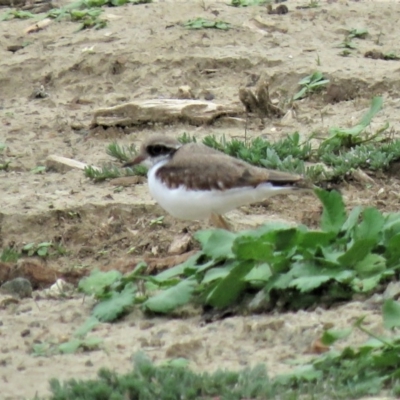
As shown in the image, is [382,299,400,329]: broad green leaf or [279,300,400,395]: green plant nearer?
[279,300,400,395]: green plant

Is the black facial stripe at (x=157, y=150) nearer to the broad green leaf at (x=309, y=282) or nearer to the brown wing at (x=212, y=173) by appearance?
the brown wing at (x=212, y=173)

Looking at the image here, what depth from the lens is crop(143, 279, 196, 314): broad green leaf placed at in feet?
19.2

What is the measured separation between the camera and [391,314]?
200 inches

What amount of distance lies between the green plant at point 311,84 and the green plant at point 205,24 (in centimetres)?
161

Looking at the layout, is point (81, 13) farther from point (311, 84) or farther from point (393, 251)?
point (393, 251)

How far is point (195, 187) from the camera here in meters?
7.11

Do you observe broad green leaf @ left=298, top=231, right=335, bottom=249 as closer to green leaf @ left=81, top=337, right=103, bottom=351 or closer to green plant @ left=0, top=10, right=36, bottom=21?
green leaf @ left=81, top=337, right=103, bottom=351

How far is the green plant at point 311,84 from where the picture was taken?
10.1m

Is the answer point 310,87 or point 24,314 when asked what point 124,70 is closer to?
point 310,87

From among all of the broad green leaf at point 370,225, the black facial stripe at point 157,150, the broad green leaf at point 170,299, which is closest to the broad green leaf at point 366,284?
the broad green leaf at point 370,225

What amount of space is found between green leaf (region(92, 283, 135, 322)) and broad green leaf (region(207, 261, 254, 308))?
46cm

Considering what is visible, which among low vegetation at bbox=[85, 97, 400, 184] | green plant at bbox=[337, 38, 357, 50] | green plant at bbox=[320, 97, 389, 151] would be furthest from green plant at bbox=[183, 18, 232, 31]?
green plant at bbox=[320, 97, 389, 151]

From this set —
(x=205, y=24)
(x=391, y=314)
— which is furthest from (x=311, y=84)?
(x=391, y=314)

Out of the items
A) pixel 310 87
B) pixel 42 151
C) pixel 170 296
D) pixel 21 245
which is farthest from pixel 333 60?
pixel 170 296
